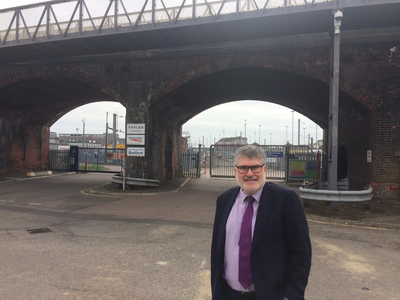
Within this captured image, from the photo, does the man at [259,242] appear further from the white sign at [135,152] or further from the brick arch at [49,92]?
the brick arch at [49,92]

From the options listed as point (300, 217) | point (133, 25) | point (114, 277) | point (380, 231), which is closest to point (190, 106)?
point (133, 25)

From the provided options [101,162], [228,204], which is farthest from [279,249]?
[101,162]

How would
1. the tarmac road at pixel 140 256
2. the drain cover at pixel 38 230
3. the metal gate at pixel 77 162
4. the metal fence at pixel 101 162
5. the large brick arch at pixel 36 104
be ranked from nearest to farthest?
the tarmac road at pixel 140 256 → the drain cover at pixel 38 230 → the large brick arch at pixel 36 104 → the metal gate at pixel 77 162 → the metal fence at pixel 101 162

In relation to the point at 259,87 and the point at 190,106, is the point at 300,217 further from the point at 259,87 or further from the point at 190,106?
the point at 190,106

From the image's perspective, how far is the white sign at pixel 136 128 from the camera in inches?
544

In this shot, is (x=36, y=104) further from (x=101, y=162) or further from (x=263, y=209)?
(x=263, y=209)

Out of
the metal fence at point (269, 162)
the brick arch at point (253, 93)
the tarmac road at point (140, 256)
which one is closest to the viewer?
the tarmac road at point (140, 256)

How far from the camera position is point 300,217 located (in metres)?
2.01

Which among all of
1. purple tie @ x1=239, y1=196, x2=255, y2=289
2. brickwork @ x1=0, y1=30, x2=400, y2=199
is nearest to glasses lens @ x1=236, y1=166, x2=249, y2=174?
purple tie @ x1=239, y1=196, x2=255, y2=289

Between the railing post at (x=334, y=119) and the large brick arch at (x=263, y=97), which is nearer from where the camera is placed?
the railing post at (x=334, y=119)

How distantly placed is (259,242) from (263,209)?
22 cm

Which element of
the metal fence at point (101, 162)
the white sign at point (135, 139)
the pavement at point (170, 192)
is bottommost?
the pavement at point (170, 192)

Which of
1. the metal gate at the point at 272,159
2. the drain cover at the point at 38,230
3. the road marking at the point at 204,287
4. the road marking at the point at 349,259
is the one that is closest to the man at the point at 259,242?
the road marking at the point at 204,287

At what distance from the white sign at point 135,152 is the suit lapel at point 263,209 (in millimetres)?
12057
